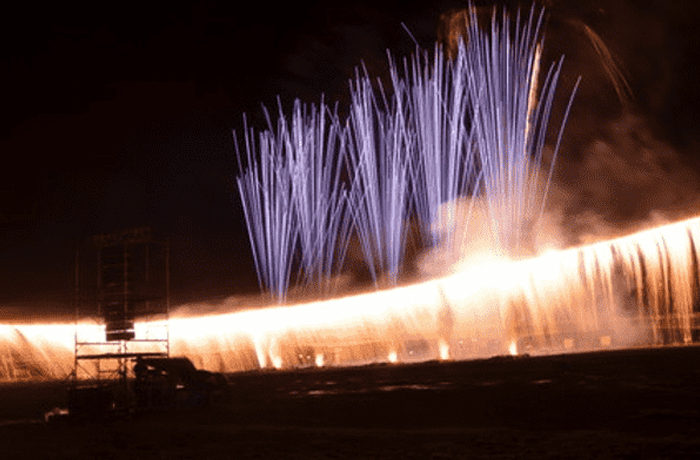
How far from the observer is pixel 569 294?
107ft

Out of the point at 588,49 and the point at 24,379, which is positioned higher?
the point at 588,49

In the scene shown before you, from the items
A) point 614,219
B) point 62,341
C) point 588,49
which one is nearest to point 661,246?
point 614,219

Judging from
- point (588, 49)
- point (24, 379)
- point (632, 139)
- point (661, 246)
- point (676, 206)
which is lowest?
point (24, 379)

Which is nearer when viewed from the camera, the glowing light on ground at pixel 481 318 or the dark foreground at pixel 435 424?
the dark foreground at pixel 435 424

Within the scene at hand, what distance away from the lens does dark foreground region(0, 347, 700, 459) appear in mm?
8797

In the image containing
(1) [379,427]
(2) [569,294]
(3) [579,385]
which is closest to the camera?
(1) [379,427]

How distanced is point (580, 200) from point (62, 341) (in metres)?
33.7

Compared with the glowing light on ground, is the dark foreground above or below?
below

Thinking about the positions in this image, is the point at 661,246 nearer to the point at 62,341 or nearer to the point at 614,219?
the point at 614,219

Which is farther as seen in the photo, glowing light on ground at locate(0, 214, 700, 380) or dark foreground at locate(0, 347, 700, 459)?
glowing light on ground at locate(0, 214, 700, 380)

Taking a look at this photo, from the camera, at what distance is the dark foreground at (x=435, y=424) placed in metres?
8.80

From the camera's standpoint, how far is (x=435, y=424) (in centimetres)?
1138

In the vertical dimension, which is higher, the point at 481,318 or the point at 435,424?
the point at 481,318

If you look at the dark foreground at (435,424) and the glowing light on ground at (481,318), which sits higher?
the glowing light on ground at (481,318)
